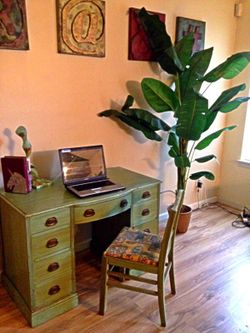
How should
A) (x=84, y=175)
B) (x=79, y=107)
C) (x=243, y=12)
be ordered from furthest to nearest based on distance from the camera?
(x=243, y=12)
(x=79, y=107)
(x=84, y=175)

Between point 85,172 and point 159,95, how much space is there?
89cm

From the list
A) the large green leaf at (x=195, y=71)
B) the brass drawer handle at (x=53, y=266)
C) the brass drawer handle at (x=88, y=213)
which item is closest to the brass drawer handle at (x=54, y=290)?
the brass drawer handle at (x=53, y=266)

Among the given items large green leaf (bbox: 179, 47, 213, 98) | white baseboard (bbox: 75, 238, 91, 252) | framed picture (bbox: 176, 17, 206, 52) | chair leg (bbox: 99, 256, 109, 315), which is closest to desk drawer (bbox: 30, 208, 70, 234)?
chair leg (bbox: 99, 256, 109, 315)

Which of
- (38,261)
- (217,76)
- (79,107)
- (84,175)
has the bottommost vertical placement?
(38,261)

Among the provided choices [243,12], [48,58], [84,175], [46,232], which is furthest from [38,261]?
[243,12]

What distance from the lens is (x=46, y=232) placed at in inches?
73.0

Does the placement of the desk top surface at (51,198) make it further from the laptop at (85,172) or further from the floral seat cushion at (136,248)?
the floral seat cushion at (136,248)

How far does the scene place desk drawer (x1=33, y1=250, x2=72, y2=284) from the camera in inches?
74.0

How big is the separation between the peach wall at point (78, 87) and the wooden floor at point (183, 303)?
0.92 m

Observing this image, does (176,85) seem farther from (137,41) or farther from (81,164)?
(81,164)

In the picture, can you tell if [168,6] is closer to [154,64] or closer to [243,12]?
[154,64]

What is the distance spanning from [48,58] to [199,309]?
2032 millimetres

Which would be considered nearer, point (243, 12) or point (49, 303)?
point (49, 303)

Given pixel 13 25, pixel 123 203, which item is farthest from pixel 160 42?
pixel 123 203
